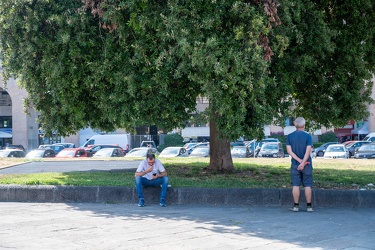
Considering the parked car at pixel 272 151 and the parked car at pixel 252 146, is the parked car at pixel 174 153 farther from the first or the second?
the parked car at pixel 272 151

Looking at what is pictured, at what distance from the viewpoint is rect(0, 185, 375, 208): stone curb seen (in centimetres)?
1103

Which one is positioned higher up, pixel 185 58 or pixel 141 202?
pixel 185 58

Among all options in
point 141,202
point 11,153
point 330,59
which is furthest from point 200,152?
point 141,202

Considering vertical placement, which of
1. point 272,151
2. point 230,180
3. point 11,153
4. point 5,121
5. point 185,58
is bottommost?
point 230,180

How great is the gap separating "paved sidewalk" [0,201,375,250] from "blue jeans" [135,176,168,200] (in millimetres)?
317

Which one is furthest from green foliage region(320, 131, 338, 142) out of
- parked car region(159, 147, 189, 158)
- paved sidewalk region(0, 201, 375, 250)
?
paved sidewalk region(0, 201, 375, 250)

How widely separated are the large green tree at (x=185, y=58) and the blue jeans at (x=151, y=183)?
1.77 meters

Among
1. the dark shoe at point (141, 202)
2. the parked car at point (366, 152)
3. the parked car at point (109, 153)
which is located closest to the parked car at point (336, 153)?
the parked car at point (366, 152)

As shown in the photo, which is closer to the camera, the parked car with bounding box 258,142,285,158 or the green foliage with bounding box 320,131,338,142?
the parked car with bounding box 258,142,285,158

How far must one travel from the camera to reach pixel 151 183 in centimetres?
1146

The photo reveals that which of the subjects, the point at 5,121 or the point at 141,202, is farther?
the point at 5,121

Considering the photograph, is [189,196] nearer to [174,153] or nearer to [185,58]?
[185,58]

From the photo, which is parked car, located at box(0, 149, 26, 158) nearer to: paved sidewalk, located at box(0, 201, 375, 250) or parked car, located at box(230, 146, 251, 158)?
parked car, located at box(230, 146, 251, 158)

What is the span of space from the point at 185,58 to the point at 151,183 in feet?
9.15
